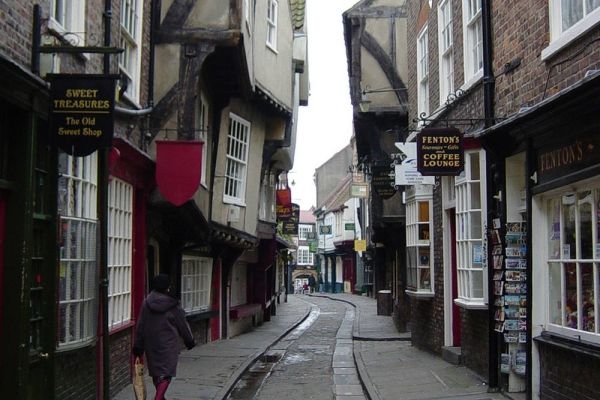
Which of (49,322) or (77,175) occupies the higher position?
(77,175)

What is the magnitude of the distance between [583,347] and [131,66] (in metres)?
7.13

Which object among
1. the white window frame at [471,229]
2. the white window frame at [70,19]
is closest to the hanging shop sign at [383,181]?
the white window frame at [471,229]

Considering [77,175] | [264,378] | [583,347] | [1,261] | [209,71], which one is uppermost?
[209,71]

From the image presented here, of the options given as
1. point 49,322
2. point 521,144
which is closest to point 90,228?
point 49,322

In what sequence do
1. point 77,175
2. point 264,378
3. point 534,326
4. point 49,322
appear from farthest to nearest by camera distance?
point 264,378, point 534,326, point 77,175, point 49,322

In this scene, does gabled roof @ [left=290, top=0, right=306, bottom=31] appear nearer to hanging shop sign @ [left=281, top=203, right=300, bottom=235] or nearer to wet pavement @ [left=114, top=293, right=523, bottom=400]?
wet pavement @ [left=114, top=293, right=523, bottom=400]

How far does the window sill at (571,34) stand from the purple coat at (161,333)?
189 inches

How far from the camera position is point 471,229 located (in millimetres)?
10852

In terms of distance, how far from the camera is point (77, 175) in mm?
8062

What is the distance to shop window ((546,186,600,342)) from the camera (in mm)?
7375

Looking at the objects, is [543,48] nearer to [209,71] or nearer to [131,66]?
[131,66]

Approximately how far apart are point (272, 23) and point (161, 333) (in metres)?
10.6

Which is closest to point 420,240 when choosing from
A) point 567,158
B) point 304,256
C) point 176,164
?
point 176,164

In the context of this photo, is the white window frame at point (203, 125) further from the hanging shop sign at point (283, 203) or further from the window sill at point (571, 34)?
the hanging shop sign at point (283, 203)
